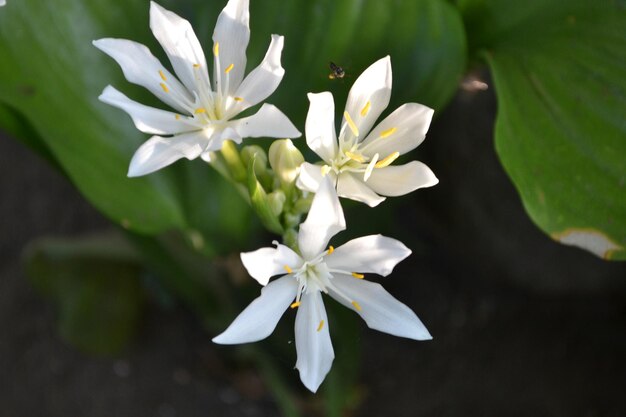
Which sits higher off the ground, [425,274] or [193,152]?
[193,152]

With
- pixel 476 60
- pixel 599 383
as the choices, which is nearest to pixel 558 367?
pixel 599 383

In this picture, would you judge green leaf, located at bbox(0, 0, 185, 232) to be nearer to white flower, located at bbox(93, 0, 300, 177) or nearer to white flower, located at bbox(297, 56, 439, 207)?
white flower, located at bbox(93, 0, 300, 177)

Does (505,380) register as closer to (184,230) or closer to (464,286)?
(464,286)

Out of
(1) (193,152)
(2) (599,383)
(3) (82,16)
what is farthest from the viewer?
(2) (599,383)

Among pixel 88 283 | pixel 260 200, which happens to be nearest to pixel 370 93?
pixel 260 200

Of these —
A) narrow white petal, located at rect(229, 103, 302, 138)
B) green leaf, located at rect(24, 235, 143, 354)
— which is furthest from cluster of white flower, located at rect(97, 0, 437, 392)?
green leaf, located at rect(24, 235, 143, 354)

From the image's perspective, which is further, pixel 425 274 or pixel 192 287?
pixel 425 274
